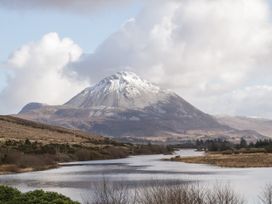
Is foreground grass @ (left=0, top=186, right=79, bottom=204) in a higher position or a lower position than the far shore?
lower

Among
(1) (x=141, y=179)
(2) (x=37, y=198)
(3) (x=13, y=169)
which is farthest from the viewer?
(3) (x=13, y=169)

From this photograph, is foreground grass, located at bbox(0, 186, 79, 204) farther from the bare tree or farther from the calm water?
the calm water

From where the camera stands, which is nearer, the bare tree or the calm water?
the bare tree

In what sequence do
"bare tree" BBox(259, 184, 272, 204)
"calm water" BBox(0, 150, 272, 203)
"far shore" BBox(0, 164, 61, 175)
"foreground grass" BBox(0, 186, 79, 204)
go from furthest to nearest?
"far shore" BBox(0, 164, 61, 175)
"calm water" BBox(0, 150, 272, 203)
"bare tree" BBox(259, 184, 272, 204)
"foreground grass" BBox(0, 186, 79, 204)

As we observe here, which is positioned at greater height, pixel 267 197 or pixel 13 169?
pixel 13 169

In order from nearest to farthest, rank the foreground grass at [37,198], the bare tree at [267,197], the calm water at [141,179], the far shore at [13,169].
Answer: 1. the foreground grass at [37,198]
2. the bare tree at [267,197]
3. the calm water at [141,179]
4. the far shore at [13,169]

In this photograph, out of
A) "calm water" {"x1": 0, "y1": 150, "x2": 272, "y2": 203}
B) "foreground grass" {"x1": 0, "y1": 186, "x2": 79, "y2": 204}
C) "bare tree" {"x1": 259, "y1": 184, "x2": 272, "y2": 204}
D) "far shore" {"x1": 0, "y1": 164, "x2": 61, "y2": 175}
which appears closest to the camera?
"foreground grass" {"x1": 0, "y1": 186, "x2": 79, "y2": 204}

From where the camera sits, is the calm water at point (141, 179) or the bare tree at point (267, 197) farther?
the calm water at point (141, 179)

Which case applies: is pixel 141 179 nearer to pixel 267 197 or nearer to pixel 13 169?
pixel 267 197

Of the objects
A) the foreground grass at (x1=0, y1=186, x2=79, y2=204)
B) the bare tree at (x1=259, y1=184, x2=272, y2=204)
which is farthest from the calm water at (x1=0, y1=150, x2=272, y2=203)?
the foreground grass at (x1=0, y1=186, x2=79, y2=204)

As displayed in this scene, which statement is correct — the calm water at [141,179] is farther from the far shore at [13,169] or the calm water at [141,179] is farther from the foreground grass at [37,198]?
the foreground grass at [37,198]

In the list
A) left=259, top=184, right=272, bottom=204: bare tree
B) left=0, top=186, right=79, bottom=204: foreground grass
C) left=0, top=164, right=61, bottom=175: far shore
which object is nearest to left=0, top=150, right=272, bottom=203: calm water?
left=259, top=184, right=272, bottom=204: bare tree

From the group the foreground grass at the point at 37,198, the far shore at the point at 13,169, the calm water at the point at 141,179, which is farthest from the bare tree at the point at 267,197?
the far shore at the point at 13,169

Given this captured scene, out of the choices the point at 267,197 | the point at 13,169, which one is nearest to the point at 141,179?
the point at 267,197
